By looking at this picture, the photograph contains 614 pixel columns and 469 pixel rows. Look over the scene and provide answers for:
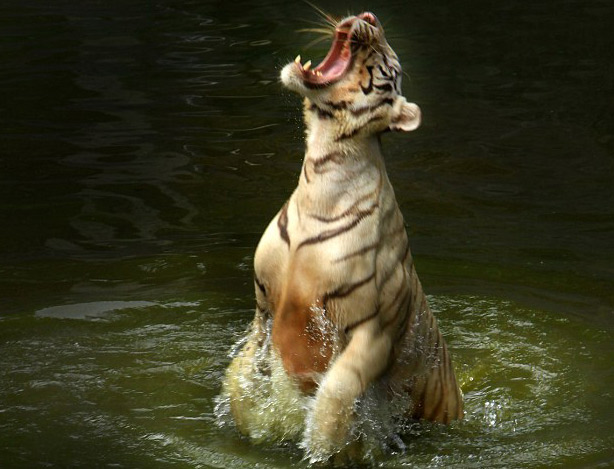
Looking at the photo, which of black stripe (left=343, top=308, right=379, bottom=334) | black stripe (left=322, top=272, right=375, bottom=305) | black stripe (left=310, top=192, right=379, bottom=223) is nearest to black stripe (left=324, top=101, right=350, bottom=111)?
black stripe (left=310, top=192, right=379, bottom=223)

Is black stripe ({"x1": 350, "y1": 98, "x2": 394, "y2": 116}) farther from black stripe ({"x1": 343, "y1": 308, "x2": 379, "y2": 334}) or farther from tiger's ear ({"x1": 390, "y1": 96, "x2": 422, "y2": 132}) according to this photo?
black stripe ({"x1": 343, "y1": 308, "x2": 379, "y2": 334})

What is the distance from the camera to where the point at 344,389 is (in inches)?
147

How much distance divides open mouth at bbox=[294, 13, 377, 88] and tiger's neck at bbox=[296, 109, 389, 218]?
13 cm

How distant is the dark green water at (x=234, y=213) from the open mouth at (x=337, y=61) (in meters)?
1.24

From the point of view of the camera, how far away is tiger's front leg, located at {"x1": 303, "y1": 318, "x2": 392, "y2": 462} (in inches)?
147

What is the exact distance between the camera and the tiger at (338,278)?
3807 mm

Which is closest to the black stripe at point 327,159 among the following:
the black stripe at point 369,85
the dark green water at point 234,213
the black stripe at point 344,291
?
the black stripe at point 369,85

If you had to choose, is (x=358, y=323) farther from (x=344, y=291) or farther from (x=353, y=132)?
(x=353, y=132)

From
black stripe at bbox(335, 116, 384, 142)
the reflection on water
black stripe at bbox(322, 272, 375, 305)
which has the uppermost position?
black stripe at bbox(335, 116, 384, 142)

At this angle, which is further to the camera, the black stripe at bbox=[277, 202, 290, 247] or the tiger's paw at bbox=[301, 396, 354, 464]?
the black stripe at bbox=[277, 202, 290, 247]

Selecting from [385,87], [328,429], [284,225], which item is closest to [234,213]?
[284,225]

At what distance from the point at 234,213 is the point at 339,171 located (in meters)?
2.69

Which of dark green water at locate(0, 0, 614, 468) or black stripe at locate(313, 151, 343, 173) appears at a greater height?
black stripe at locate(313, 151, 343, 173)

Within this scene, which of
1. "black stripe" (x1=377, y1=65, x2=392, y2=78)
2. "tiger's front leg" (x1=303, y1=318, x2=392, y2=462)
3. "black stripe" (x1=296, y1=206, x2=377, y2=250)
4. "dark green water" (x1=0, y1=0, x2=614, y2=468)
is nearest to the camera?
"tiger's front leg" (x1=303, y1=318, x2=392, y2=462)
